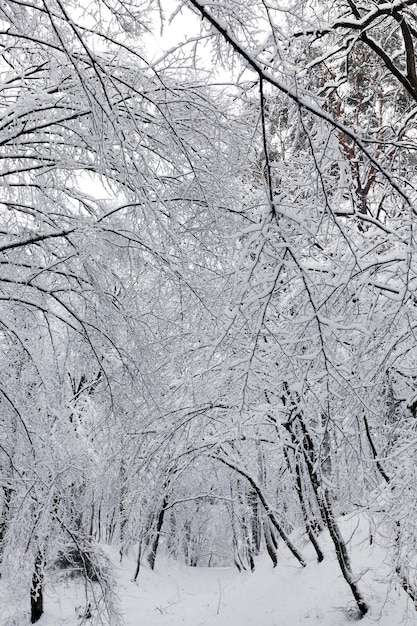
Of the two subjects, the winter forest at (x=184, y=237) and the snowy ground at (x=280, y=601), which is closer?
the winter forest at (x=184, y=237)

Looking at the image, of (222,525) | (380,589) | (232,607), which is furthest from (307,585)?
(222,525)

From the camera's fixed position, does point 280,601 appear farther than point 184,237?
Yes

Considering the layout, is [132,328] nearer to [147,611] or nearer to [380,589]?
[380,589]

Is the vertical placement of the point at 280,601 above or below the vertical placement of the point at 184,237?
below

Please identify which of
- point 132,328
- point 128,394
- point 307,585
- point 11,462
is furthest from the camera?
point 307,585

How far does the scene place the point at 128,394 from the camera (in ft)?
16.0

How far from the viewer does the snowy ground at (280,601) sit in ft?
24.6

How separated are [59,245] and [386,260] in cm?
277

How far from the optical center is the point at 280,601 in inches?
393

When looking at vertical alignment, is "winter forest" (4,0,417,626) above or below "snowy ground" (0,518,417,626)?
above

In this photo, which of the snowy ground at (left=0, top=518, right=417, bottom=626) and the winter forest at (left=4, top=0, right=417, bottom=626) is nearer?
the winter forest at (left=4, top=0, right=417, bottom=626)

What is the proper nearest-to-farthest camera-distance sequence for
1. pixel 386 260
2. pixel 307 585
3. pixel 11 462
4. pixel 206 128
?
pixel 386 260, pixel 206 128, pixel 11 462, pixel 307 585

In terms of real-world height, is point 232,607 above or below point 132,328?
below

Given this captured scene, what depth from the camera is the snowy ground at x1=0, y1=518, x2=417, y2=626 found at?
751cm
